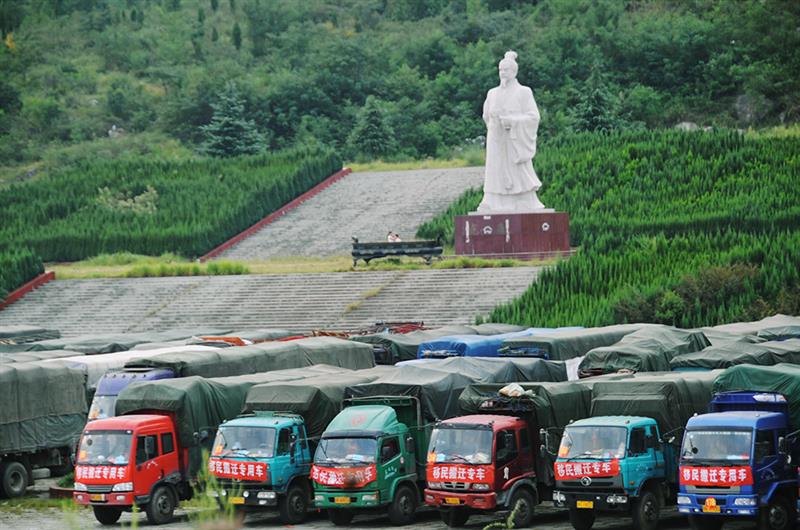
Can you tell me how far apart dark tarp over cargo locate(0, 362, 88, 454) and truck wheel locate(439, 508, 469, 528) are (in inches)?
306

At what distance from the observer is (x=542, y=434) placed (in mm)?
19406

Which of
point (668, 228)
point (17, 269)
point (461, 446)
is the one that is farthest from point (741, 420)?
point (17, 269)

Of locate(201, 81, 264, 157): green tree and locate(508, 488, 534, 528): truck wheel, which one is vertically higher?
locate(201, 81, 264, 157): green tree

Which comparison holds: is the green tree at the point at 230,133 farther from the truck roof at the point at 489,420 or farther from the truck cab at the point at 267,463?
the truck roof at the point at 489,420

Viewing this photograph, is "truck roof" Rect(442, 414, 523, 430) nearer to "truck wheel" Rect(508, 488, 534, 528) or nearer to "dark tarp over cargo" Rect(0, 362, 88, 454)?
"truck wheel" Rect(508, 488, 534, 528)

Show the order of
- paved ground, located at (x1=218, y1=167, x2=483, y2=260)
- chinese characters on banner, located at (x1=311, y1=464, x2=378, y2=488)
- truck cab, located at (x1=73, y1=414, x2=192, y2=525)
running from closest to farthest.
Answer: chinese characters on banner, located at (x1=311, y1=464, x2=378, y2=488), truck cab, located at (x1=73, y1=414, x2=192, y2=525), paved ground, located at (x1=218, y1=167, x2=483, y2=260)

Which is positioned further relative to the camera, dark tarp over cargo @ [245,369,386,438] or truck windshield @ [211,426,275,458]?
dark tarp over cargo @ [245,369,386,438]

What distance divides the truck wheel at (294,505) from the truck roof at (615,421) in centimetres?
395

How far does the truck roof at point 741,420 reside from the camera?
17.8 m

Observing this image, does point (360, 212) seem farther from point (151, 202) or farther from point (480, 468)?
point (480, 468)

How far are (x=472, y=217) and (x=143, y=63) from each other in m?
45.2

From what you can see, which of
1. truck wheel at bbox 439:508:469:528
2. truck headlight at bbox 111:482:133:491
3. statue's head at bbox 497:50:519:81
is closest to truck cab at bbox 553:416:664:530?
truck wheel at bbox 439:508:469:528

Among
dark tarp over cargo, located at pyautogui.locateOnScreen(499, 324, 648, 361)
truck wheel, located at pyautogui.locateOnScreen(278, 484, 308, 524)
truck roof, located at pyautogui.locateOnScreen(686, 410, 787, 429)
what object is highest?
truck roof, located at pyautogui.locateOnScreen(686, 410, 787, 429)

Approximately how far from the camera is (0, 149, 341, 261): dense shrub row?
159 feet
